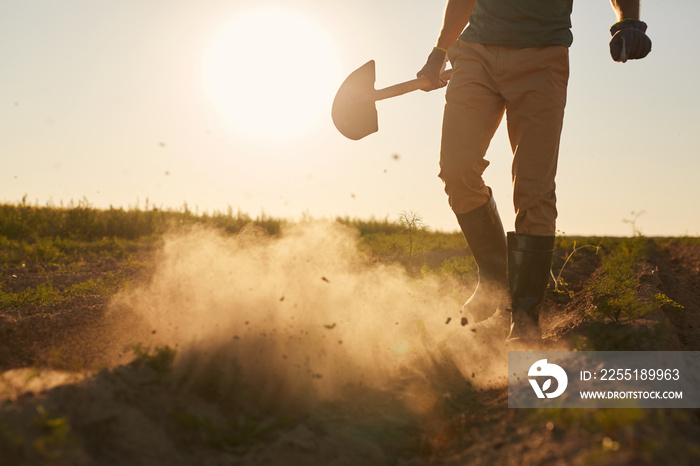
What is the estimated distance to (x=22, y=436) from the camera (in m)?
1.34

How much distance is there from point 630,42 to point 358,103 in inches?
70.6

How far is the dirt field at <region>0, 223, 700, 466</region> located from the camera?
1.45m

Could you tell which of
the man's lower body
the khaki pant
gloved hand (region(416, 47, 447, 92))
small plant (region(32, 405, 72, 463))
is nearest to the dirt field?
small plant (region(32, 405, 72, 463))

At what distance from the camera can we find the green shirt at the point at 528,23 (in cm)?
279

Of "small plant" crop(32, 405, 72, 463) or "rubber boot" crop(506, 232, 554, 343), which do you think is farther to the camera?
"rubber boot" crop(506, 232, 554, 343)

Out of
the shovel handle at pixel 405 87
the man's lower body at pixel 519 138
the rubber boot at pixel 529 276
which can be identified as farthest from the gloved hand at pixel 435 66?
the rubber boot at pixel 529 276

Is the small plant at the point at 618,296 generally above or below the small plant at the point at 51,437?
above

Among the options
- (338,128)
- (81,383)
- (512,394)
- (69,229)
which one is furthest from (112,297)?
(69,229)

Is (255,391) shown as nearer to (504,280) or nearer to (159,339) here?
(159,339)

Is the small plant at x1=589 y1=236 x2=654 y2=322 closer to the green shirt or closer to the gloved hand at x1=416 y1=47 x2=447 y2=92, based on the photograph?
the green shirt

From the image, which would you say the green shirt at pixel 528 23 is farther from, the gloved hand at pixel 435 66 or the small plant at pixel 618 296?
the small plant at pixel 618 296

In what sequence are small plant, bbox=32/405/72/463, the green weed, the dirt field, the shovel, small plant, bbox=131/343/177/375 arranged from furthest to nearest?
the shovel, small plant, bbox=131/343/177/375, the green weed, the dirt field, small plant, bbox=32/405/72/463

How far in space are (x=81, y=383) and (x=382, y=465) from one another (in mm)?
1000

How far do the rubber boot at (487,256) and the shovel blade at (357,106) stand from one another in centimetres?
108
